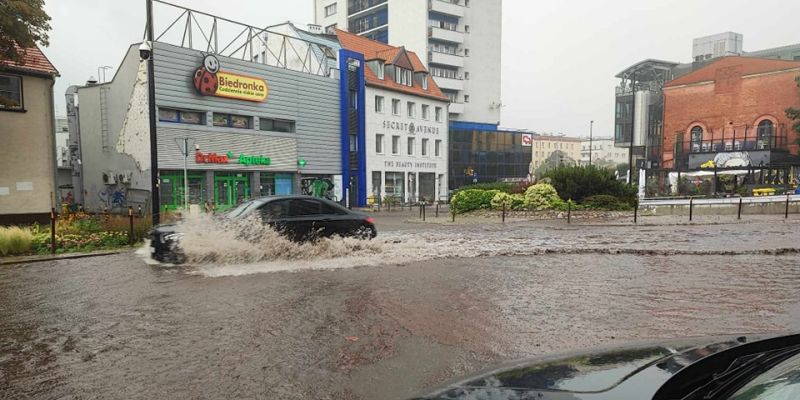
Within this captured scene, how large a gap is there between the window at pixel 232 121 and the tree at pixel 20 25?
1394 cm

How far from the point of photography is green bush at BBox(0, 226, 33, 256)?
11.8 metres

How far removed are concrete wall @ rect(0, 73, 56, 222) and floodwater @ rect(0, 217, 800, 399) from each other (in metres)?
12.4

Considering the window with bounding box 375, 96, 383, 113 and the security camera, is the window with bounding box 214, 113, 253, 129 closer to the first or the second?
the window with bounding box 375, 96, 383, 113

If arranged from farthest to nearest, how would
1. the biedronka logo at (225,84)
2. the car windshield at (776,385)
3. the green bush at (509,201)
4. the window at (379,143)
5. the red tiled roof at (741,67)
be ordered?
the red tiled roof at (741,67), the window at (379,143), the biedronka logo at (225,84), the green bush at (509,201), the car windshield at (776,385)

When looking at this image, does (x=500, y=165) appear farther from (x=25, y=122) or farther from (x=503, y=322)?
(x=503, y=322)

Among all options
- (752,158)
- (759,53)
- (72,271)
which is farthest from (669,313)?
(759,53)

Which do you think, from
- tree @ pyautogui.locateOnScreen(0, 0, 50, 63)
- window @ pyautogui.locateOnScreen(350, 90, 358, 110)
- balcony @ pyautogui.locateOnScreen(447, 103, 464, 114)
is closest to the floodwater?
tree @ pyautogui.locateOnScreen(0, 0, 50, 63)

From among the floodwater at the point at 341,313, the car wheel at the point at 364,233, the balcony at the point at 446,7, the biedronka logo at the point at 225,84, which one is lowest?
the floodwater at the point at 341,313

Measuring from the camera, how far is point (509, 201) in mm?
25500

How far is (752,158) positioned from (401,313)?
52004 mm

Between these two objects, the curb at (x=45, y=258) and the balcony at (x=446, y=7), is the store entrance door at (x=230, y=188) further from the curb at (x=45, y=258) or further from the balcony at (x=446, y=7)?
the balcony at (x=446, y=7)

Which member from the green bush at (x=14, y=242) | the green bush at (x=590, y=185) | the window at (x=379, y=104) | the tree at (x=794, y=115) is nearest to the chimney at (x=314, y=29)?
the window at (x=379, y=104)

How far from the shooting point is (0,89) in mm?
19984

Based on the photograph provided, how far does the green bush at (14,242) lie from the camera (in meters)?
11.8
